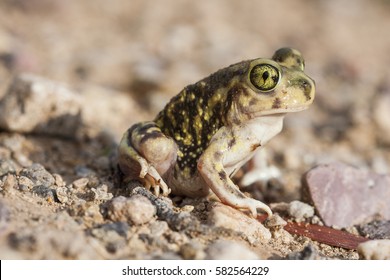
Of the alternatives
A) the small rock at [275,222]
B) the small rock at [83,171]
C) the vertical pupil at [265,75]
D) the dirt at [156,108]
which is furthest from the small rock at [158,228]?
the vertical pupil at [265,75]

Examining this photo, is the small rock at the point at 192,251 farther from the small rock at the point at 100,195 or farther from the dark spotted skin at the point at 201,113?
the dark spotted skin at the point at 201,113

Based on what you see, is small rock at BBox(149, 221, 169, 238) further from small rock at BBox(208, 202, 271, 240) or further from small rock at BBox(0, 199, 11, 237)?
small rock at BBox(0, 199, 11, 237)

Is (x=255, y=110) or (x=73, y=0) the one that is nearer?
(x=255, y=110)

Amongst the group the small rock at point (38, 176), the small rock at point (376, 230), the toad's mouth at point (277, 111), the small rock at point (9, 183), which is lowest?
the small rock at point (376, 230)

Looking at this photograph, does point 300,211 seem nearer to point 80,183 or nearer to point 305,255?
point 305,255

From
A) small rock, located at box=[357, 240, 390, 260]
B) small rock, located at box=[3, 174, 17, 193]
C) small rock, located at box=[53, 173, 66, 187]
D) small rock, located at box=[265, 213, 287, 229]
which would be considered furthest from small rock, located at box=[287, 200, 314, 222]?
small rock, located at box=[3, 174, 17, 193]

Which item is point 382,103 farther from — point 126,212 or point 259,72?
point 126,212
